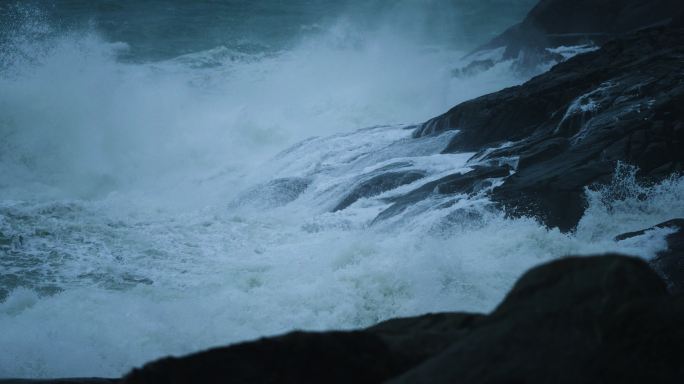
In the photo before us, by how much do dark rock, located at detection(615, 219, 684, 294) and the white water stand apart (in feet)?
0.53

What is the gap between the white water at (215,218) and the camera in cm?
634

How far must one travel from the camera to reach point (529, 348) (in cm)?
219

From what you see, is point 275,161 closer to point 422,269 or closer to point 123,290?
point 123,290

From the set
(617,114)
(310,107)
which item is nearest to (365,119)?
(310,107)

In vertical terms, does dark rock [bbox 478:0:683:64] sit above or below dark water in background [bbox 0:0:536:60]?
below

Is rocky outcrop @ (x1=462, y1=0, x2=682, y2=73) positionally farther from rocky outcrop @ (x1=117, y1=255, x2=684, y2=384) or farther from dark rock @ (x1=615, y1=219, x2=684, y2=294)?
rocky outcrop @ (x1=117, y1=255, x2=684, y2=384)

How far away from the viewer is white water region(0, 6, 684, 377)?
20.8ft

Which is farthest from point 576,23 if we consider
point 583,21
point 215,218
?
point 215,218

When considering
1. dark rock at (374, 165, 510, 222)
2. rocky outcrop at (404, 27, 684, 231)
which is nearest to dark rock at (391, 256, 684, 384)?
rocky outcrop at (404, 27, 684, 231)

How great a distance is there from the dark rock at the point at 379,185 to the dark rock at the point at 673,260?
4640 mm

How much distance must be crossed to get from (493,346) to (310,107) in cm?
1919

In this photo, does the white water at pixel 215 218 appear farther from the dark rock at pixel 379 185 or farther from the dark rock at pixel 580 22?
the dark rock at pixel 580 22

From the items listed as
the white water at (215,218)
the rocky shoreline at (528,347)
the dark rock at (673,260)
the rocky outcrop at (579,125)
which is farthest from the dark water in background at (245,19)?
the rocky shoreline at (528,347)

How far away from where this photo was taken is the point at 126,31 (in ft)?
80.2
